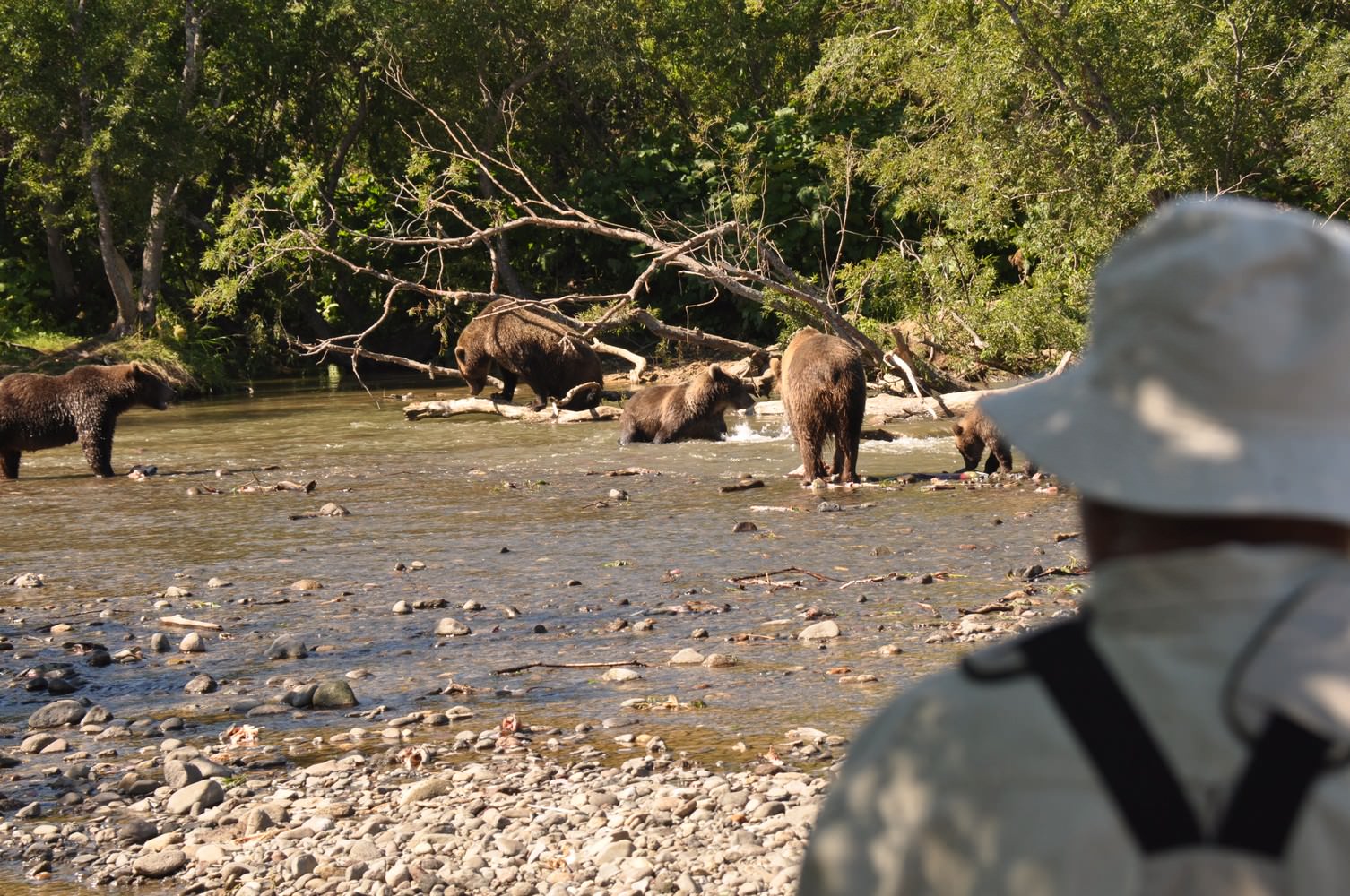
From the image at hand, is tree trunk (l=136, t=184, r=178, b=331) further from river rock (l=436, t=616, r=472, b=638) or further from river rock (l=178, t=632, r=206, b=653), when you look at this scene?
river rock (l=436, t=616, r=472, b=638)

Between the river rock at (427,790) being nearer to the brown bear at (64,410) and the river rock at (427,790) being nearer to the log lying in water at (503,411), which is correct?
the brown bear at (64,410)

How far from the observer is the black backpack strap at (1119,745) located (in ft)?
4.45

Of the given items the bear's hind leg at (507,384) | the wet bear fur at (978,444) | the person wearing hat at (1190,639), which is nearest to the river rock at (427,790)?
the person wearing hat at (1190,639)

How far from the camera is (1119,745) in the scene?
1.38m

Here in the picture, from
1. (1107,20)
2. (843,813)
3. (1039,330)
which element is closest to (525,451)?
(1039,330)

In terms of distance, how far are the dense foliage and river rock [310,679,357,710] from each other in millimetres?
11630

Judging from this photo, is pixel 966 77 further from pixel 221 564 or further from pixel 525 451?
pixel 221 564

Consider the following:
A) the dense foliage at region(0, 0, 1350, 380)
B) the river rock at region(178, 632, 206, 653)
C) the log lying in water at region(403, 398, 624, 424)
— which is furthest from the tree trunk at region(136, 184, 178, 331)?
the river rock at region(178, 632, 206, 653)

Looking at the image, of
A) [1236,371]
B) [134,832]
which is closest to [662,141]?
[134,832]

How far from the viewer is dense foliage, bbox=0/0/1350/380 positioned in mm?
16781

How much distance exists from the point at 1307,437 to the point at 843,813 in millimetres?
598

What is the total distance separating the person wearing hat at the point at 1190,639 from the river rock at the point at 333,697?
17.8 ft

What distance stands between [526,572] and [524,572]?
12 mm

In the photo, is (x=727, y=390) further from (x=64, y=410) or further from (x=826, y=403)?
(x=64, y=410)
